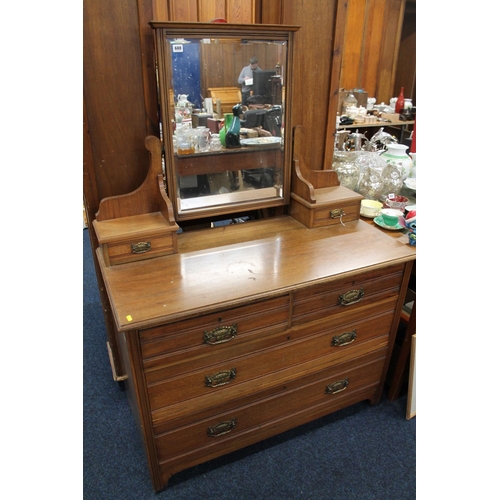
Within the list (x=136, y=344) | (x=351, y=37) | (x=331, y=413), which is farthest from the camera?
(x=351, y=37)

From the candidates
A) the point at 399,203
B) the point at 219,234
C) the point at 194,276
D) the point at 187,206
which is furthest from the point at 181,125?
the point at 399,203

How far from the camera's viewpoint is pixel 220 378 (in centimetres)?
134

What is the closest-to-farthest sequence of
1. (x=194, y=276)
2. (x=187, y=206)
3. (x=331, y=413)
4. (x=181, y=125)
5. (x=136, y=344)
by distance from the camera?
(x=136, y=344), (x=194, y=276), (x=181, y=125), (x=187, y=206), (x=331, y=413)

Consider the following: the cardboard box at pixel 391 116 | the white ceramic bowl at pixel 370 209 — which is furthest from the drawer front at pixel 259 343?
the cardboard box at pixel 391 116

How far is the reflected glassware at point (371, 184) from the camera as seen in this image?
2025 millimetres

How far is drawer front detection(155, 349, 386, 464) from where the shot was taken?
141 centimetres

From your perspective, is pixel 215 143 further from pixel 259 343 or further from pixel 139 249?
pixel 259 343

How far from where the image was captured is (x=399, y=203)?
6.06 ft

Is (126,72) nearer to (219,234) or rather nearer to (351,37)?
(219,234)

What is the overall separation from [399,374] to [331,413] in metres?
0.35

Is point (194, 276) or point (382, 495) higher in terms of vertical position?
point (194, 276)

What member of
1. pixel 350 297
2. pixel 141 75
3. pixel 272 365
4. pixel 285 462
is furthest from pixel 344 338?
pixel 141 75

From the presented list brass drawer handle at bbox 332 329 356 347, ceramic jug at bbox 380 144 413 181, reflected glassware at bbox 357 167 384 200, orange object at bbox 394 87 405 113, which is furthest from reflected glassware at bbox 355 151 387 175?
orange object at bbox 394 87 405 113

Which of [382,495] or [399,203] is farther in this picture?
[399,203]
